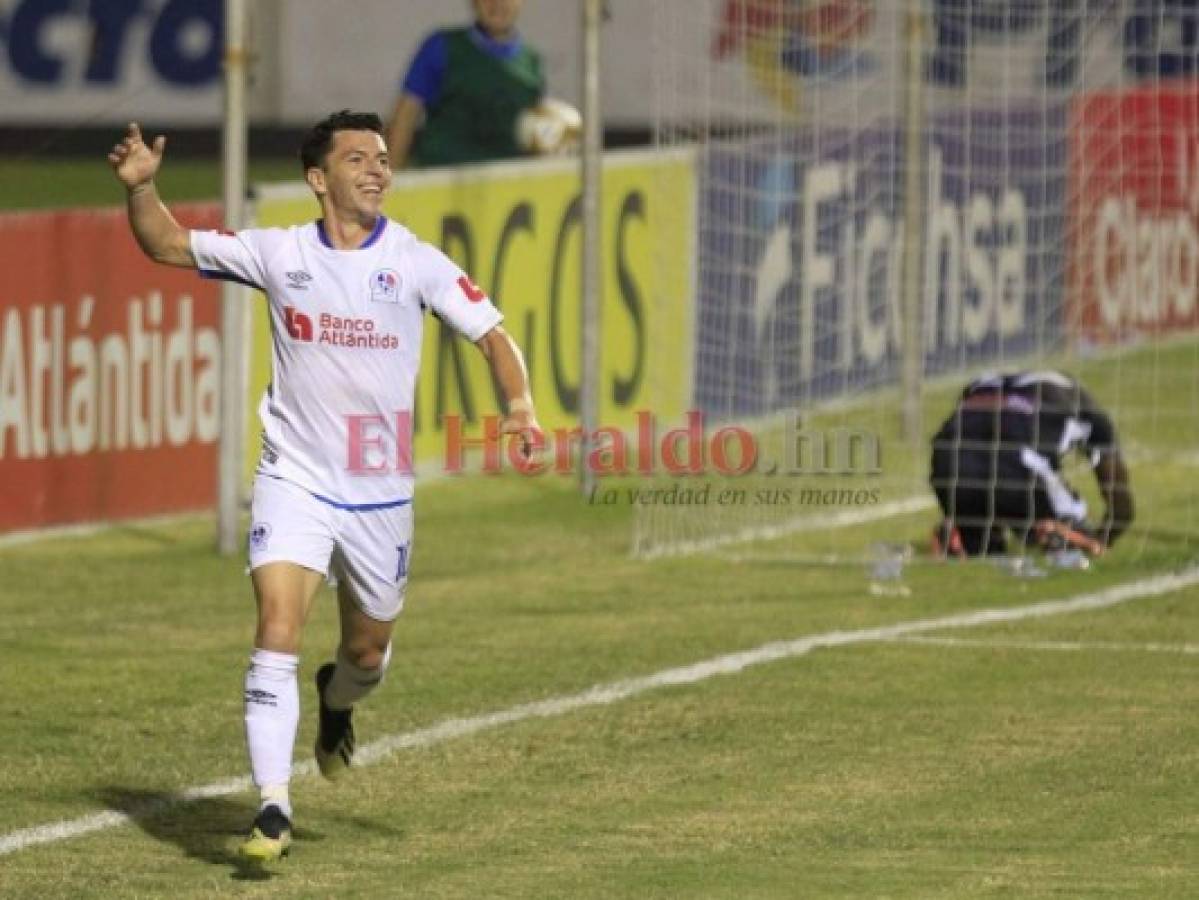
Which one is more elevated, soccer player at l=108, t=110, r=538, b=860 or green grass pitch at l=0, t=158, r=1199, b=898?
soccer player at l=108, t=110, r=538, b=860

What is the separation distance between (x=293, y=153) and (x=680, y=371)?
49.0 feet

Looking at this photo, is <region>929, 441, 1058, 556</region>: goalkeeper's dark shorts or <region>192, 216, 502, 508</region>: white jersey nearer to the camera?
<region>192, 216, 502, 508</region>: white jersey

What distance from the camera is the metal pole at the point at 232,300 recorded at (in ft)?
46.0

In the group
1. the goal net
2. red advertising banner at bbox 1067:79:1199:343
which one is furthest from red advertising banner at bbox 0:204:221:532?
red advertising banner at bbox 1067:79:1199:343

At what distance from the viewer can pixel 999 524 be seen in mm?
13953

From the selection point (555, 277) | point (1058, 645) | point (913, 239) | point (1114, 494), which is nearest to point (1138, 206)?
point (913, 239)

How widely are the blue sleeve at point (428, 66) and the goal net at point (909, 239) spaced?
1.18 m

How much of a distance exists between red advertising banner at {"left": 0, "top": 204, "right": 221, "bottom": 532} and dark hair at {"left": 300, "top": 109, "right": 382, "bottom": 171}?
20.3ft

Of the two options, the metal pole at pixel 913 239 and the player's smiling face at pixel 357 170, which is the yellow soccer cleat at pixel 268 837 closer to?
the player's smiling face at pixel 357 170

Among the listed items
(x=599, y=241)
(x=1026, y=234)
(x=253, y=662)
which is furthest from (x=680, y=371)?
(x=253, y=662)

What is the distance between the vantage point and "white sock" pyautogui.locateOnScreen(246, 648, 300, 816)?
792 cm

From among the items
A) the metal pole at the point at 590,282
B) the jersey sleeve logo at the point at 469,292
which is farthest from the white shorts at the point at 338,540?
the metal pole at the point at 590,282

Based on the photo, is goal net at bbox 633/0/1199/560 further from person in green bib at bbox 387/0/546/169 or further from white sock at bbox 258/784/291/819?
white sock at bbox 258/784/291/819

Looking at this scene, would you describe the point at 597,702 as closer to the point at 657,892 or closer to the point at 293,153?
the point at 657,892
